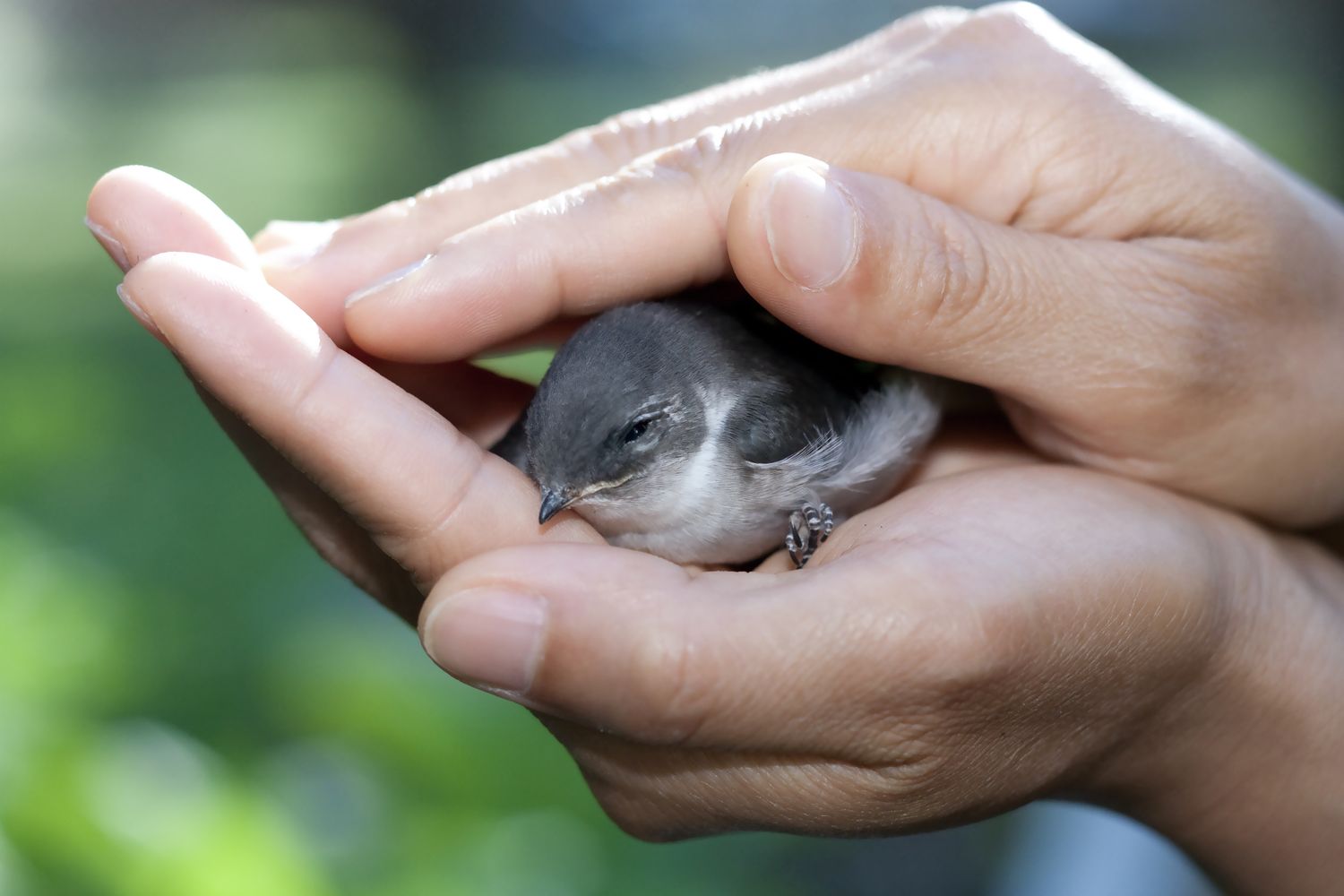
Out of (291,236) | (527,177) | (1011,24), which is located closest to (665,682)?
(527,177)

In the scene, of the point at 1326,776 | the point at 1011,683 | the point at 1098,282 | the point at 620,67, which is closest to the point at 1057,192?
the point at 1098,282

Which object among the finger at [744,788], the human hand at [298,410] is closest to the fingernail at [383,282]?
the human hand at [298,410]

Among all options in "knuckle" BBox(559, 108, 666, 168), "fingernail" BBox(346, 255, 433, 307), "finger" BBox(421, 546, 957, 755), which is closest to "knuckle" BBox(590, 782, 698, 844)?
"finger" BBox(421, 546, 957, 755)

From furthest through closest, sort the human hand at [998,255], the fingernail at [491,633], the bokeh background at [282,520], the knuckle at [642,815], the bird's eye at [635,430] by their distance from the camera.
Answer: the bokeh background at [282,520] < the bird's eye at [635,430] < the knuckle at [642,815] < the human hand at [998,255] < the fingernail at [491,633]

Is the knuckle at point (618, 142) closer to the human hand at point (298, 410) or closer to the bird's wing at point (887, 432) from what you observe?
the human hand at point (298, 410)

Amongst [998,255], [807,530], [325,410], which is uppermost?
[998,255]

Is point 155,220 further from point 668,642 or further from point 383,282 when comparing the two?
point 668,642

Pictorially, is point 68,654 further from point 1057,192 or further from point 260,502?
point 1057,192

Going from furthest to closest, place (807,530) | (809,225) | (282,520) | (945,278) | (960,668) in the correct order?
(282,520) < (807,530) < (945,278) < (809,225) < (960,668)
